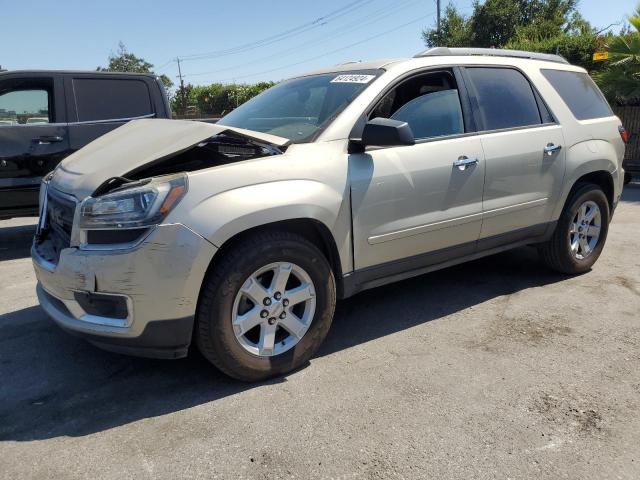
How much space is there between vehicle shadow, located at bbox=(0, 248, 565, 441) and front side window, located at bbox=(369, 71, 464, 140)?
135cm

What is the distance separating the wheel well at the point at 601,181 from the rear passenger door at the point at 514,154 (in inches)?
16.8

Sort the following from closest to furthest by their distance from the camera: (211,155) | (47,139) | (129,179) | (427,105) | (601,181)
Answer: (129,179) < (211,155) < (427,105) < (601,181) < (47,139)

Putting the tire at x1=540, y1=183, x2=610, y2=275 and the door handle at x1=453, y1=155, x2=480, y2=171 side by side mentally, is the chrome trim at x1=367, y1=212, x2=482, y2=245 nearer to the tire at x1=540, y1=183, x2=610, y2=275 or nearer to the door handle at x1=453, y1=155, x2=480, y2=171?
the door handle at x1=453, y1=155, x2=480, y2=171

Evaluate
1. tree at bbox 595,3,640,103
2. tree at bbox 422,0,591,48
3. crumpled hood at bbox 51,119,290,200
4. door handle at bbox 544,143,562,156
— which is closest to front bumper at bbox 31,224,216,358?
crumpled hood at bbox 51,119,290,200

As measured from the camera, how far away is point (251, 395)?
289cm

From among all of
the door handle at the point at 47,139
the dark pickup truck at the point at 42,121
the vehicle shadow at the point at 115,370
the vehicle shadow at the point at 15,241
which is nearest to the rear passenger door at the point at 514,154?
the vehicle shadow at the point at 115,370

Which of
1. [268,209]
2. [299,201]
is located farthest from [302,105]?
[268,209]

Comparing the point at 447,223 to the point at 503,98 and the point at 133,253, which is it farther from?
the point at 133,253

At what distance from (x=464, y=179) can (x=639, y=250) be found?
10.1ft

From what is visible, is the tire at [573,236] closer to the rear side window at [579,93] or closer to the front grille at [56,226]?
the rear side window at [579,93]

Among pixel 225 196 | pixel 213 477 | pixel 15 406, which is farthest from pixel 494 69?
pixel 15 406

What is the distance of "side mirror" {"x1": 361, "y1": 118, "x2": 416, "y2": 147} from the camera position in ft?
10.0

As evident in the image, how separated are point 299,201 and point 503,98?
209 cm

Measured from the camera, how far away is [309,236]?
3191 mm
